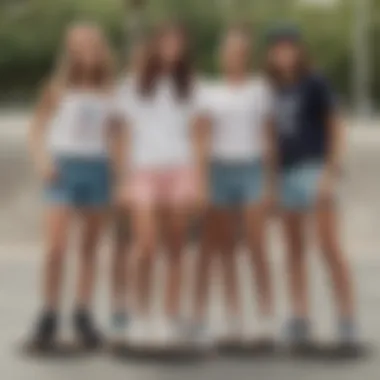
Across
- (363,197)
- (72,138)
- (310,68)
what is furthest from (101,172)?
(363,197)

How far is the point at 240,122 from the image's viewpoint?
15.4 ft

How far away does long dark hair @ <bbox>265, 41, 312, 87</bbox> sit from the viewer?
15.4ft

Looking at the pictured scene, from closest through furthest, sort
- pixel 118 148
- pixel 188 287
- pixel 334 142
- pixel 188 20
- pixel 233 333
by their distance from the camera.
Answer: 1. pixel 334 142
2. pixel 118 148
3. pixel 233 333
4. pixel 188 287
5. pixel 188 20

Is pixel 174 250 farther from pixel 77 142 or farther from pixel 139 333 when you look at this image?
pixel 77 142

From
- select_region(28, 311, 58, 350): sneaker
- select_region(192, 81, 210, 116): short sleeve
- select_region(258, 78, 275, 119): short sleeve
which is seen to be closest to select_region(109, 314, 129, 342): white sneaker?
select_region(28, 311, 58, 350): sneaker

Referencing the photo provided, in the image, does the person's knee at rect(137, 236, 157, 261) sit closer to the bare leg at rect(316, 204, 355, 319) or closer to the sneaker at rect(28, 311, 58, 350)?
the sneaker at rect(28, 311, 58, 350)

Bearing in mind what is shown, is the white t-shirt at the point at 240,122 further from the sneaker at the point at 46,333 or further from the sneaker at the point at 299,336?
the sneaker at the point at 46,333

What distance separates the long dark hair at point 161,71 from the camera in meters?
4.72

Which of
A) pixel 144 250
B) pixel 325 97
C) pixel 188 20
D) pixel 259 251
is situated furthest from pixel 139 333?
pixel 188 20

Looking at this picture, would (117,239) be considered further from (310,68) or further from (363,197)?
(363,197)

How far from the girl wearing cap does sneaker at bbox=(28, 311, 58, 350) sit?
57 cm

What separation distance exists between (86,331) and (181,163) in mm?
803

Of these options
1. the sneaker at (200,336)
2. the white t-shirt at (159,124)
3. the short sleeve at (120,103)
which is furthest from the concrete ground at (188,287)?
the short sleeve at (120,103)

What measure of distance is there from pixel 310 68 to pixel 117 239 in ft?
3.44
